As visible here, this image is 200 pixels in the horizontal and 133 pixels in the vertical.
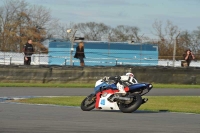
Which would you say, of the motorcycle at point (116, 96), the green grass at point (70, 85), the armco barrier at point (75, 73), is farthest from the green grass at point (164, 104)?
the armco barrier at point (75, 73)

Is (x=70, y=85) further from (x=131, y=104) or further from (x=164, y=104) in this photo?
(x=131, y=104)

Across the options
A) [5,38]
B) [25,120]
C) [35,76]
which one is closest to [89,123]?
[25,120]

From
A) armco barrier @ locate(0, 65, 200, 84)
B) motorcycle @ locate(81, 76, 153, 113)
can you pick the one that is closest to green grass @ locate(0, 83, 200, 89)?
armco barrier @ locate(0, 65, 200, 84)

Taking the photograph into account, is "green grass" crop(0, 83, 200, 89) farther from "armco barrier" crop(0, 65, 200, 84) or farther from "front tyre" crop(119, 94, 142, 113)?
"front tyre" crop(119, 94, 142, 113)

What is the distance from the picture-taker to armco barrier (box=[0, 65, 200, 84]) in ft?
88.1

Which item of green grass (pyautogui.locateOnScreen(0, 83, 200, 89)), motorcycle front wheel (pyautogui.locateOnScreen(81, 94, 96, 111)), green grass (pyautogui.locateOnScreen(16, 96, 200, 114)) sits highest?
motorcycle front wheel (pyautogui.locateOnScreen(81, 94, 96, 111))

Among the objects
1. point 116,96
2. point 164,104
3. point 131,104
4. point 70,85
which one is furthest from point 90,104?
point 70,85

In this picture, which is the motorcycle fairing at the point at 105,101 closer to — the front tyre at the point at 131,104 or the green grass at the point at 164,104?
the front tyre at the point at 131,104

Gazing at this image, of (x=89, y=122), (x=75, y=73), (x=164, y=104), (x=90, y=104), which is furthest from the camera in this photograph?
(x=75, y=73)

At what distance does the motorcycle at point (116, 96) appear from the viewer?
43.2 ft

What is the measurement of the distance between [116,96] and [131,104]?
456mm

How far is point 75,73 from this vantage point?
89.2 ft

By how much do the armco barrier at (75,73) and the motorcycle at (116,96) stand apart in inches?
511

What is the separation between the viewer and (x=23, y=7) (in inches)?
3044
